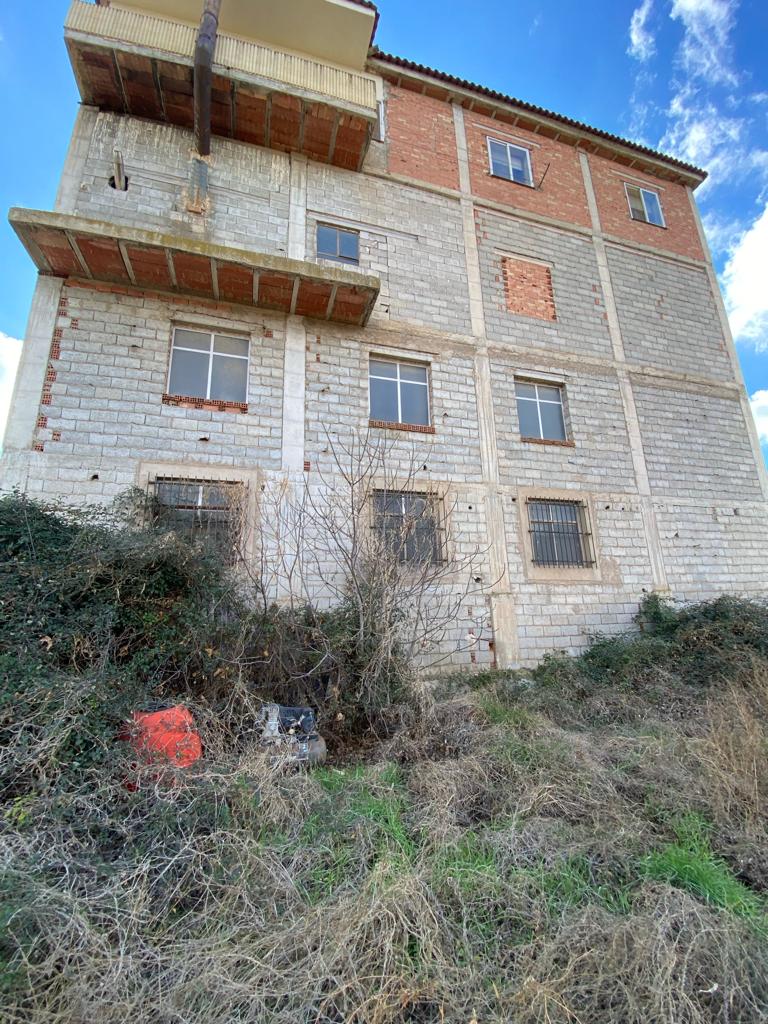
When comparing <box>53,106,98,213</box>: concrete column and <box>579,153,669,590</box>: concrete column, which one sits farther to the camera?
<box>579,153,669,590</box>: concrete column

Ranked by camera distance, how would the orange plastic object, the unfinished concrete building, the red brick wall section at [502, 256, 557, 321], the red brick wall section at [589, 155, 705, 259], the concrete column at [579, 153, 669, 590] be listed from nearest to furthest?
the orange plastic object → the unfinished concrete building → the concrete column at [579, 153, 669, 590] → the red brick wall section at [502, 256, 557, 321] → the red brick wall section at [589, 155, 705, 259]

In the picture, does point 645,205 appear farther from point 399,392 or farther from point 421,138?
point 399,392

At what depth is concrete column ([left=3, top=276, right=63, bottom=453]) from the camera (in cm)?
727

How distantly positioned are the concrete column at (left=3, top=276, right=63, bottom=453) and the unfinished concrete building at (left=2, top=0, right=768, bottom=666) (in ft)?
0.13

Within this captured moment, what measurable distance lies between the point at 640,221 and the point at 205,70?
1112 cm

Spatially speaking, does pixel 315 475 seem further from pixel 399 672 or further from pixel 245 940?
pixel 245 940

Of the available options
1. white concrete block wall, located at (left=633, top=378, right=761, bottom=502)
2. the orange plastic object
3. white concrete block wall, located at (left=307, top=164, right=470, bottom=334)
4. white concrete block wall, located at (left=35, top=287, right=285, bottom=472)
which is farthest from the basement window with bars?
the orange plastic object

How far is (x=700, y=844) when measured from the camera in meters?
3.24

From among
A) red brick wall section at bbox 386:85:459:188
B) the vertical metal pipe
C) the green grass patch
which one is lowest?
the green grass patch

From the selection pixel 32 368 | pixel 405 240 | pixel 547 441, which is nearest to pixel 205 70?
pixel 405 240

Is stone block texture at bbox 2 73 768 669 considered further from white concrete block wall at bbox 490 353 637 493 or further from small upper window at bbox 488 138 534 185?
small upper window at bbox 488 138 534 185

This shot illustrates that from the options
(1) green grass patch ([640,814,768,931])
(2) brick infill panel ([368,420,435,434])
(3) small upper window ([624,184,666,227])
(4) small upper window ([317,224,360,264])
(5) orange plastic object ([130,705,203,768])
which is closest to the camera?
(1) green grass patch ([640,814,768,931])

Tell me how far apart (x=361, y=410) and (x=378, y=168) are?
19.3 ft

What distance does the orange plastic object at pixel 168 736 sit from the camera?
12.3 feet
